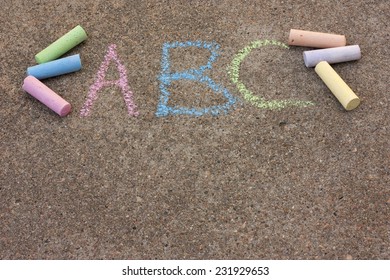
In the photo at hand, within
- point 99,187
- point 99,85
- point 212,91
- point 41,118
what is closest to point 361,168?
point 212,91

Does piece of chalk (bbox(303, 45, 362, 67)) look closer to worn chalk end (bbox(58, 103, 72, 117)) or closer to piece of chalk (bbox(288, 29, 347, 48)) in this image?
piece of chalk (bbox(288, 29, 347, 48))

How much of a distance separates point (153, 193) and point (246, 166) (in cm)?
55

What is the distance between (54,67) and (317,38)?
1737 millimetres

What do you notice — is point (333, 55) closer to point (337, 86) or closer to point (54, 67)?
point (337, 86)

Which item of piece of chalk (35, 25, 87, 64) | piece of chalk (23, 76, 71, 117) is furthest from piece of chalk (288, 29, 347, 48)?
piece of chalk (23, 76, 71, 117)

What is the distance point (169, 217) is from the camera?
2.69m

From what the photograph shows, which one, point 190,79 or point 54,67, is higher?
point 54,67

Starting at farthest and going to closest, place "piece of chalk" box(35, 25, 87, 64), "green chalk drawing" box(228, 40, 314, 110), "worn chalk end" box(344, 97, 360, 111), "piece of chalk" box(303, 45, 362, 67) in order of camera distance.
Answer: "piece of chalk" box(35, 25, 87, 64) < "piece of chalk" box(303, 45, 362, 67) < "green chalk drawing" box(228, 40, 314, 110) < "worn chalk end" box(344, 97, 360, 111)

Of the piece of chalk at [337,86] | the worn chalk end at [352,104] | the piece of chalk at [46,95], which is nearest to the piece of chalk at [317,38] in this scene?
the piece of chalk at [337,86]

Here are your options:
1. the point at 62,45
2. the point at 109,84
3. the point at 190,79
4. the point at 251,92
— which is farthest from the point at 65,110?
the point at 251,92

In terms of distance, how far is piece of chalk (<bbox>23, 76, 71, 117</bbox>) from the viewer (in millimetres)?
3049

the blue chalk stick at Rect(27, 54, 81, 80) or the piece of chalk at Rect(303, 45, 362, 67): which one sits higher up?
the blue chalk stick at Rect(27, 54, 81, 80)

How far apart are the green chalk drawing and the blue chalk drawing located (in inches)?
3.8

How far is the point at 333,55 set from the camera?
3.20 metres
